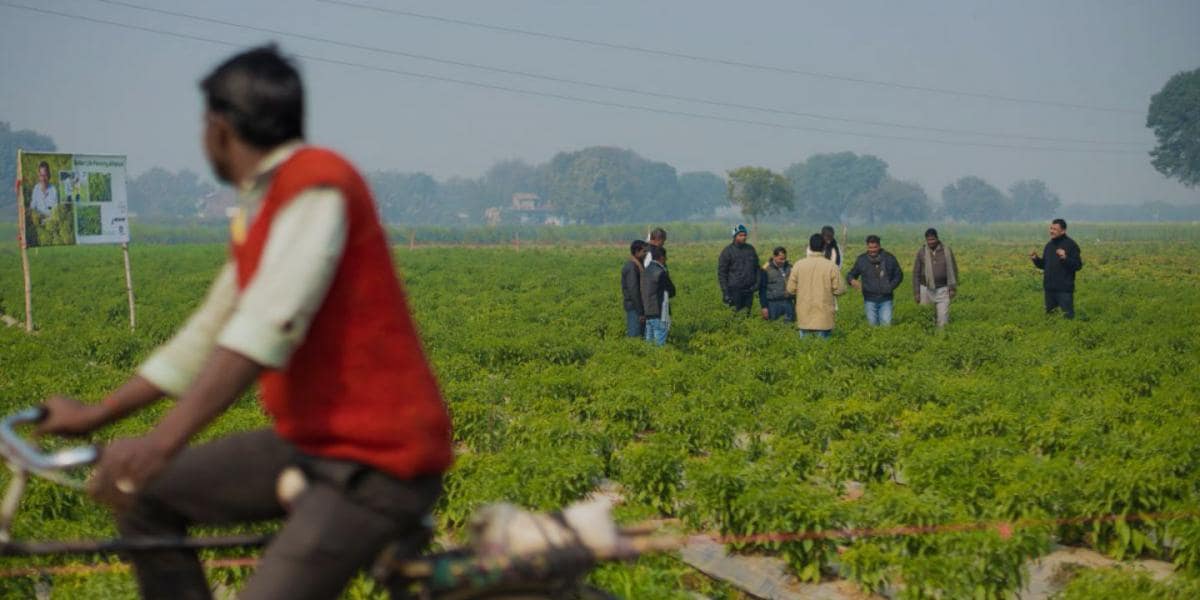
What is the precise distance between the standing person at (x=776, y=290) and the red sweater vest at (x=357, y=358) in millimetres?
16761

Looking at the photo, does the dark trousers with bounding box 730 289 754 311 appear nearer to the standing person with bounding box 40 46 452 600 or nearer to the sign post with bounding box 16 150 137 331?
the sign post with bounding box 16 150 137 331

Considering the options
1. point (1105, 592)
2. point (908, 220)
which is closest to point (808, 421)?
point (1105, 592)

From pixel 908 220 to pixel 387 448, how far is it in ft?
643

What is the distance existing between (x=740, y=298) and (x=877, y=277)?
2.97 meters

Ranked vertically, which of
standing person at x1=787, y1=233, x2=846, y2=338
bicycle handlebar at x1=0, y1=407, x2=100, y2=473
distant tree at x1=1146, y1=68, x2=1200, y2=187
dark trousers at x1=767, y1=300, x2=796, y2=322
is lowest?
dark trousers at x1=767, y1=300, x2=796, y2=322

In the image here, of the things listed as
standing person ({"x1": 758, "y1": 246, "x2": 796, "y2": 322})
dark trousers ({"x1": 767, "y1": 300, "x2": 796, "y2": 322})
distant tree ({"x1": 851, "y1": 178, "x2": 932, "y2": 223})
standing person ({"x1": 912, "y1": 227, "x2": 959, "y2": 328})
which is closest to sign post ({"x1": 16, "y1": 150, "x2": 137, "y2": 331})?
standing person ({"x1": 758, "y1": 246, "x2": 796, "y2": 322})

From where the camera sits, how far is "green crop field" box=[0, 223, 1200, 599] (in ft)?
22.4

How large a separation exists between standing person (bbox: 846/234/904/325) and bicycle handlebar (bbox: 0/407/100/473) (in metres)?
15.3

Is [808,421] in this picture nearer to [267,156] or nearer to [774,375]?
[774,375]

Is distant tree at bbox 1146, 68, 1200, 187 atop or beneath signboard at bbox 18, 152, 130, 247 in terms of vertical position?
atop

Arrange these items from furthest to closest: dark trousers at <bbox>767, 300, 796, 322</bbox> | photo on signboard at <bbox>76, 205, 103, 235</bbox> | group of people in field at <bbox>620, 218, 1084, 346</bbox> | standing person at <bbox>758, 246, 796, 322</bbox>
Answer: photo on signboard at <bbox>76, 205, 103, 235</bbox>, dark trousers at <bbox>767, 300, 796, 322</bbox>, standing person at <bbox>758, 246, 796, 322</bbox>, group of people in field at <bbox>620, 218, 1084, 346</bbox>

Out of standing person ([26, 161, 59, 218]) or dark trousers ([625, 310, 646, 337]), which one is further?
standing person ([26, 161, 59, 218])

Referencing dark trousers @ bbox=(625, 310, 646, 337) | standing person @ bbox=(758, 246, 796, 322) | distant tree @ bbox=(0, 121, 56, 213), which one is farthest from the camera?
distant tree @ bbox=(0, 121, 56, 213)

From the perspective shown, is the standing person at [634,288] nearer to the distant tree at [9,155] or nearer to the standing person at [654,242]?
the standing person at [654,242]
